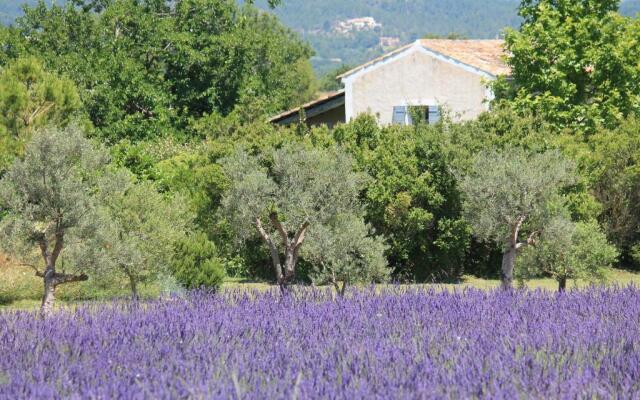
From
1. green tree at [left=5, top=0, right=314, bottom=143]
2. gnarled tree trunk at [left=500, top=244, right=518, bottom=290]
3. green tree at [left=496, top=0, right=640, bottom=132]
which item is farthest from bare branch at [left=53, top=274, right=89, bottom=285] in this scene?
green tree at [left=5, top=0, right=314, bottom=143]

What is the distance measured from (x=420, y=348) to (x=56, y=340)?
8.97 ft

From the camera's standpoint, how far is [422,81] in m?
30.3

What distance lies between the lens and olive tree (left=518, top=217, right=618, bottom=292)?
42.3 feet

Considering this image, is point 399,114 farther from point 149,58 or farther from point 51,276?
point 51,276

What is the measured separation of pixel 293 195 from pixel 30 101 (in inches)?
297

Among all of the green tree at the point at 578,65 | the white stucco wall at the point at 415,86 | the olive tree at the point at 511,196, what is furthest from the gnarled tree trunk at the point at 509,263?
the white stucco wall at the point at 415,86

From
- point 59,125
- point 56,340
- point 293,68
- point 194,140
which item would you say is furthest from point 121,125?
point 293,68

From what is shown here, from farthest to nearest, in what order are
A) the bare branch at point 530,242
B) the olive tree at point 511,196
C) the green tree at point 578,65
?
the green tree at point 578,65 → the bare branch at point 530,242 → the olive tree at point 511,196

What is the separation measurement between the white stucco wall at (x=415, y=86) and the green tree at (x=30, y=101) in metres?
12.9

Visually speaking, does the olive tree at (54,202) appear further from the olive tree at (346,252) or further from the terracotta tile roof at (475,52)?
the terracotta tile roof at (475,52)

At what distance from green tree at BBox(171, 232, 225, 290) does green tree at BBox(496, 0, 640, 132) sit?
1321 centimetres

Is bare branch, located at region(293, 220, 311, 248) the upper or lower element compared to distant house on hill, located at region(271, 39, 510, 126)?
lower

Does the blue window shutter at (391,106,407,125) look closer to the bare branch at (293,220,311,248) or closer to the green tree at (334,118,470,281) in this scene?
the green tree at (334,118,470,281)

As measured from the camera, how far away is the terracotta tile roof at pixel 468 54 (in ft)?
97.1
